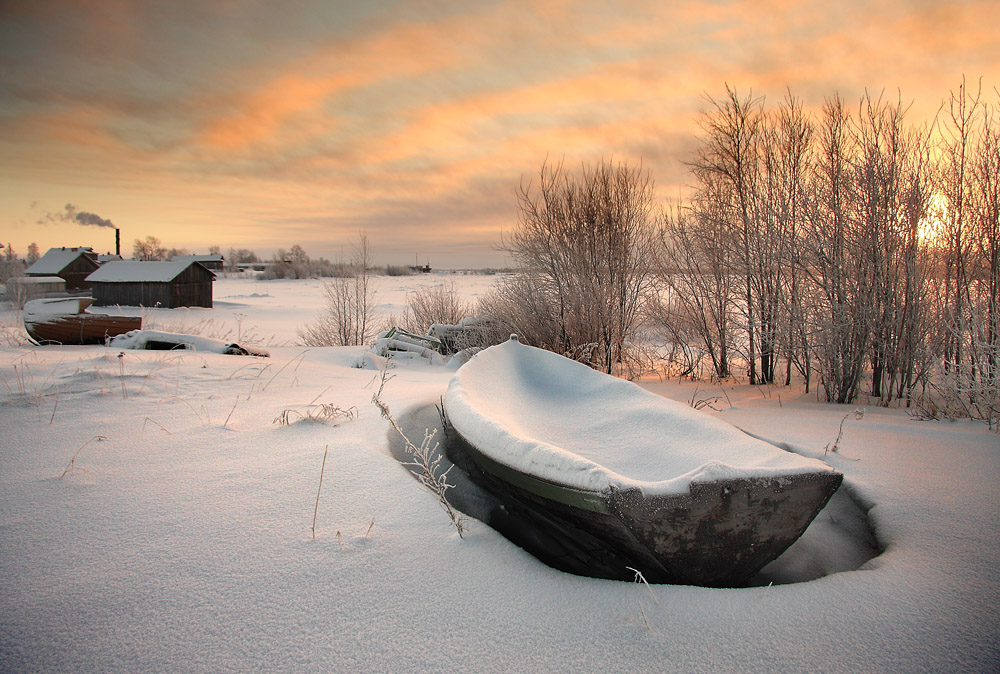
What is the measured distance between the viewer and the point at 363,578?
1.76m

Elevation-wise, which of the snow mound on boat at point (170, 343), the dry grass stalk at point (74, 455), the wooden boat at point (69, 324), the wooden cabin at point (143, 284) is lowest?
the dry grass stalk at point (74, 455)

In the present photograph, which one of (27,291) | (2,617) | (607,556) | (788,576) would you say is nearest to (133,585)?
(2,617)

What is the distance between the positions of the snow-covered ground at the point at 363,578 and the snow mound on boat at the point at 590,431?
1.37ft

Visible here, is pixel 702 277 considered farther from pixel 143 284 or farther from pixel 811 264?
pixel 143 284

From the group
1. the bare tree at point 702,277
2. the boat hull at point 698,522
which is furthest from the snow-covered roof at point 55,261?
the boat hull at point 698,522

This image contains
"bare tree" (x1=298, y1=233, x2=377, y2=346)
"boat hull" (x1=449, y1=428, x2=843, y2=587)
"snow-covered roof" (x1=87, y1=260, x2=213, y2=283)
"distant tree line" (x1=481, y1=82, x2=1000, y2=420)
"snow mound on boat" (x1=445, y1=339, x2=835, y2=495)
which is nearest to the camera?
"boat hull" (x1=449, y1=428, x2=843, y2=587)

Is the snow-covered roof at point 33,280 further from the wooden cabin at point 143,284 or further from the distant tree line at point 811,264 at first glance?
the distant tree line at point 811,264

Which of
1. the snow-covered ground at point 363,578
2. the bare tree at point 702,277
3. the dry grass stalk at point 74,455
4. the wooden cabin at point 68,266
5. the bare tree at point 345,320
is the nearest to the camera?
the snow-covered ground at point 363,578

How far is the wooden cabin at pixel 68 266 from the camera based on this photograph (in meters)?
31.3

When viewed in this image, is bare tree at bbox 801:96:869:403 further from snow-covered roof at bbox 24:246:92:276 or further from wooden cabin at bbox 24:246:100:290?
snow-covered roof at bbox 24:246:92:276

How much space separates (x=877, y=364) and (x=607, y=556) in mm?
4828

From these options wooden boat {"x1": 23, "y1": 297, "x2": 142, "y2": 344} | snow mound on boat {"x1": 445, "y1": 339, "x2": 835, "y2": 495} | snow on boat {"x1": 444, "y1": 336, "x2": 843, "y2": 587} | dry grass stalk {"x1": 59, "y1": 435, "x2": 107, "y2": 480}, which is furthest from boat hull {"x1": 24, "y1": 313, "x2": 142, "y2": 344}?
snow on boat {"x1": 444, "y1": 336, "x2": 843, "y2": 587}

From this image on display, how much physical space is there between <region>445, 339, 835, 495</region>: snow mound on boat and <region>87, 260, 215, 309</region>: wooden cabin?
23974mm

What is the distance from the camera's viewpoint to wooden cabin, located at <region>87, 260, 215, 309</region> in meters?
22.4
